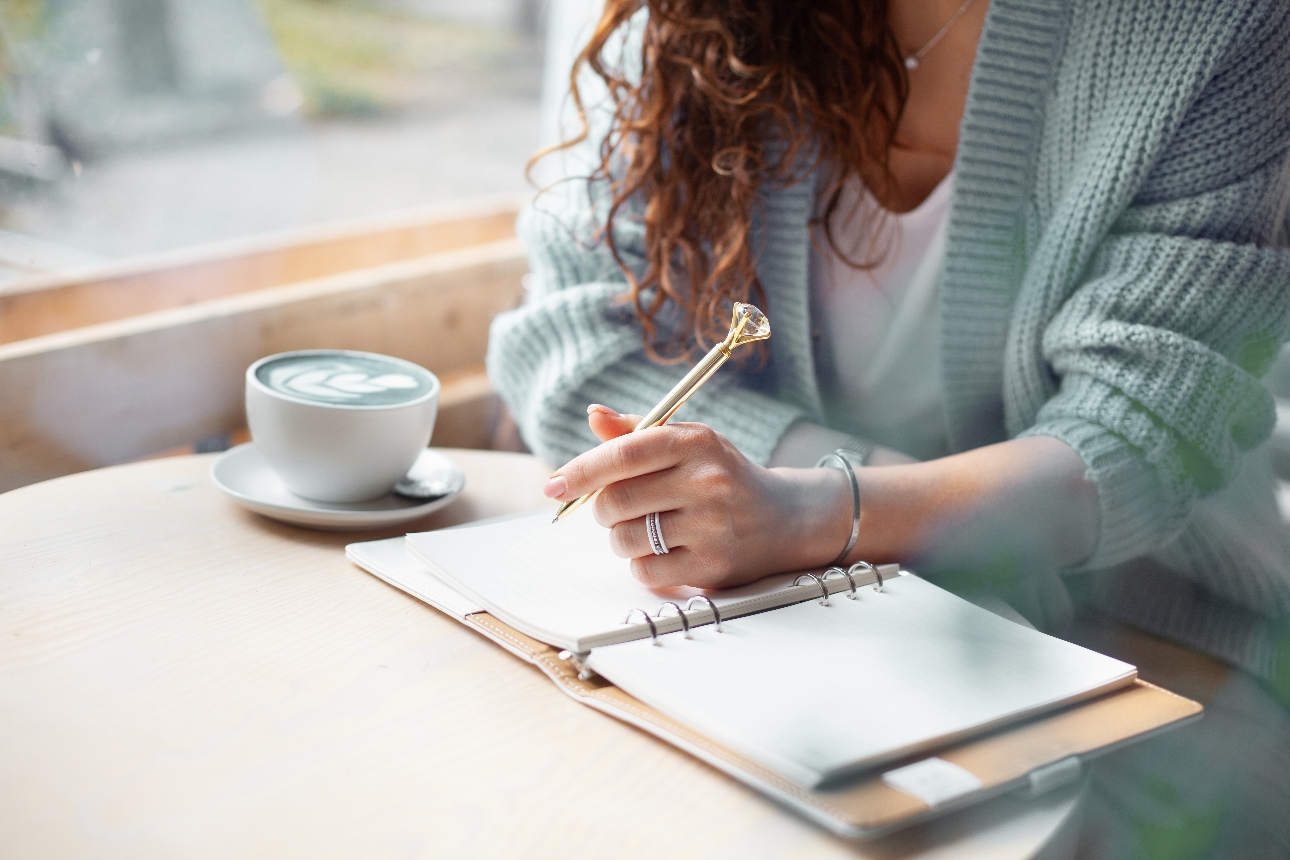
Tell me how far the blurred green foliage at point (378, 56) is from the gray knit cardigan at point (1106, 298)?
0.85 m

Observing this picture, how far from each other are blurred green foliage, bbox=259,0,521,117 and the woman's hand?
1.16 metres

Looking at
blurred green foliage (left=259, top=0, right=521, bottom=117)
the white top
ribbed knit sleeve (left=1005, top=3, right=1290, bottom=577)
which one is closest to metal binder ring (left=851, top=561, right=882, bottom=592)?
ribbed knit sleeve (left=1005, top=3, right=1290, bottom=577)

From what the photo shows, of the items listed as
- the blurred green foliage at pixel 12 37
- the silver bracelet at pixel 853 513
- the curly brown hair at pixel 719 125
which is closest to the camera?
the silver bracelet at pixel 853 513

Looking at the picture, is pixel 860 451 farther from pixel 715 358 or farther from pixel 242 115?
pixel 242 115

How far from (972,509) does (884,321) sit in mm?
310

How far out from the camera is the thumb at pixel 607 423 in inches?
23.6

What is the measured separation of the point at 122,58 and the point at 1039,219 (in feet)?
3.44

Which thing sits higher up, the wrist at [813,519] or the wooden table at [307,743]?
the wrist at [813,519]

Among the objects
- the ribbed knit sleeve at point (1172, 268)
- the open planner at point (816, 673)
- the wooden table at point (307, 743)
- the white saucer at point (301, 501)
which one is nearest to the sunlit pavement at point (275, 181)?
the white saucer at point (301, 501)

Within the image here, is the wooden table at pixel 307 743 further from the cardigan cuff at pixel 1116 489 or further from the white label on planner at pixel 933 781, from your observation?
the cardigan cuff at pixel 1116 489

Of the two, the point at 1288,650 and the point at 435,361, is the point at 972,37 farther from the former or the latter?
the point at 435,361

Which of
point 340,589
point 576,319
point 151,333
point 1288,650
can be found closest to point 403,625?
point 340,589

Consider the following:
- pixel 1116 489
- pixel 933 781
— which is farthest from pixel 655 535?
pixel 1116 489

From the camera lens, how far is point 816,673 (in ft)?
1.56
